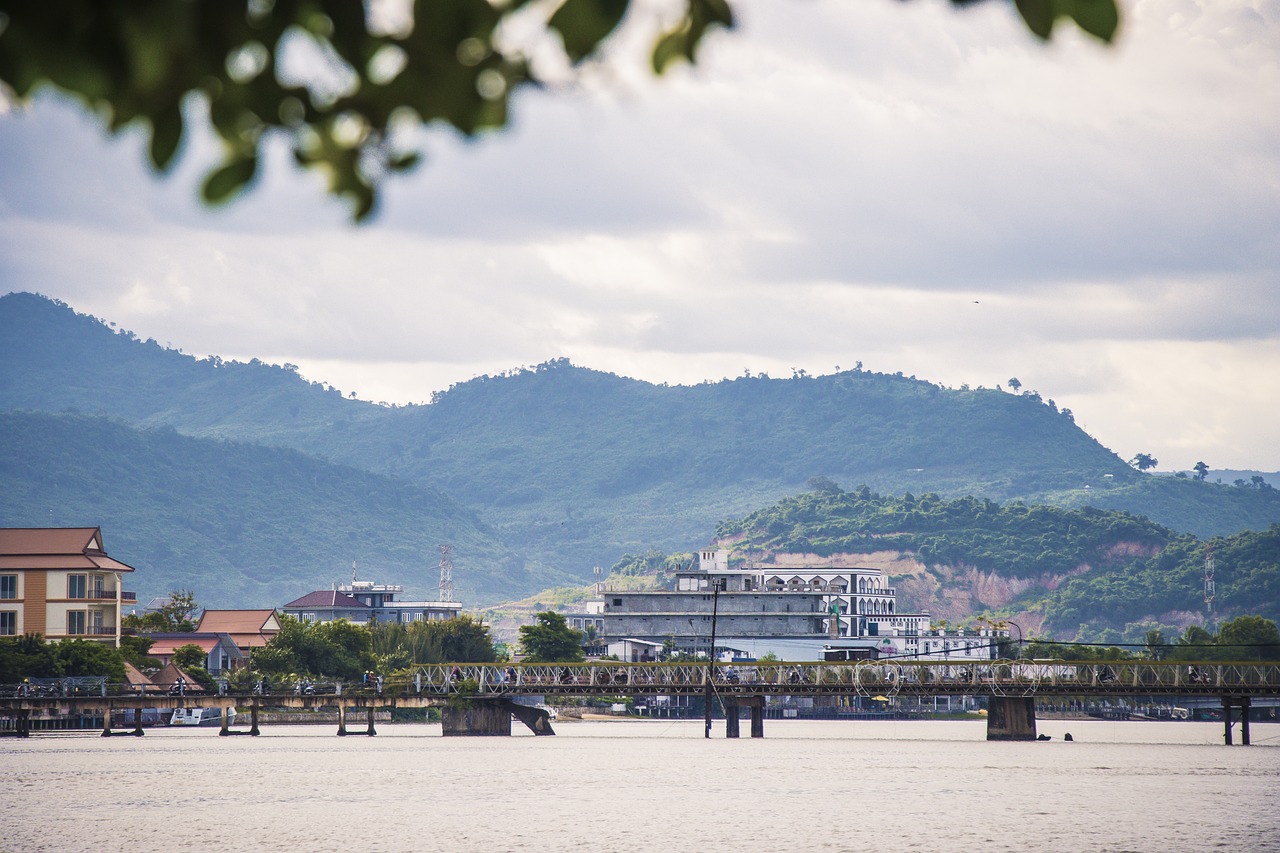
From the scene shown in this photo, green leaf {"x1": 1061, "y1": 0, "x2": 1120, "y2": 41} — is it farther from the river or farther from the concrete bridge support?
the concrete bridge support

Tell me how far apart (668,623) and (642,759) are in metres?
88.6

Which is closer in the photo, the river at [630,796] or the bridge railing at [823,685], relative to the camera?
the river at [630,796]

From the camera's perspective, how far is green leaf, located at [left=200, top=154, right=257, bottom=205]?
5406 mm

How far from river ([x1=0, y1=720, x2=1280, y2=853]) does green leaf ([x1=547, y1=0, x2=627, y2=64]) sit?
4045cm

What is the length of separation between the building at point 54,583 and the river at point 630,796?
11.0m

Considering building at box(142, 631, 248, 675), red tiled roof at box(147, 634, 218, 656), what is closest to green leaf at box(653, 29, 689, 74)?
building at box(142, 631, 248, 675)

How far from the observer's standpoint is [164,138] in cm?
536

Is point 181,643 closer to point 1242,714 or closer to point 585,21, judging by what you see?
point 1242,714

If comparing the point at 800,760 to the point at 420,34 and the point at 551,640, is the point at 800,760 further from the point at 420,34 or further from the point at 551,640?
the point at 420,34

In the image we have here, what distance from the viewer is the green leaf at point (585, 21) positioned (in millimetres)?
5289

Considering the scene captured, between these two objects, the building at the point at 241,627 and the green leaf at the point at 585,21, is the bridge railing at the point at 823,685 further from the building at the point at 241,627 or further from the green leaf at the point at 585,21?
the green leaf at the point at 585,21

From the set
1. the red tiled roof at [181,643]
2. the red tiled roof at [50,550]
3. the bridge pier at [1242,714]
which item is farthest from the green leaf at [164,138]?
the red tiled roof at [181,643]

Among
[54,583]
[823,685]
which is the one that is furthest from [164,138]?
[54,583]

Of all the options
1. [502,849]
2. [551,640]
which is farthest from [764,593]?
[502,849]
